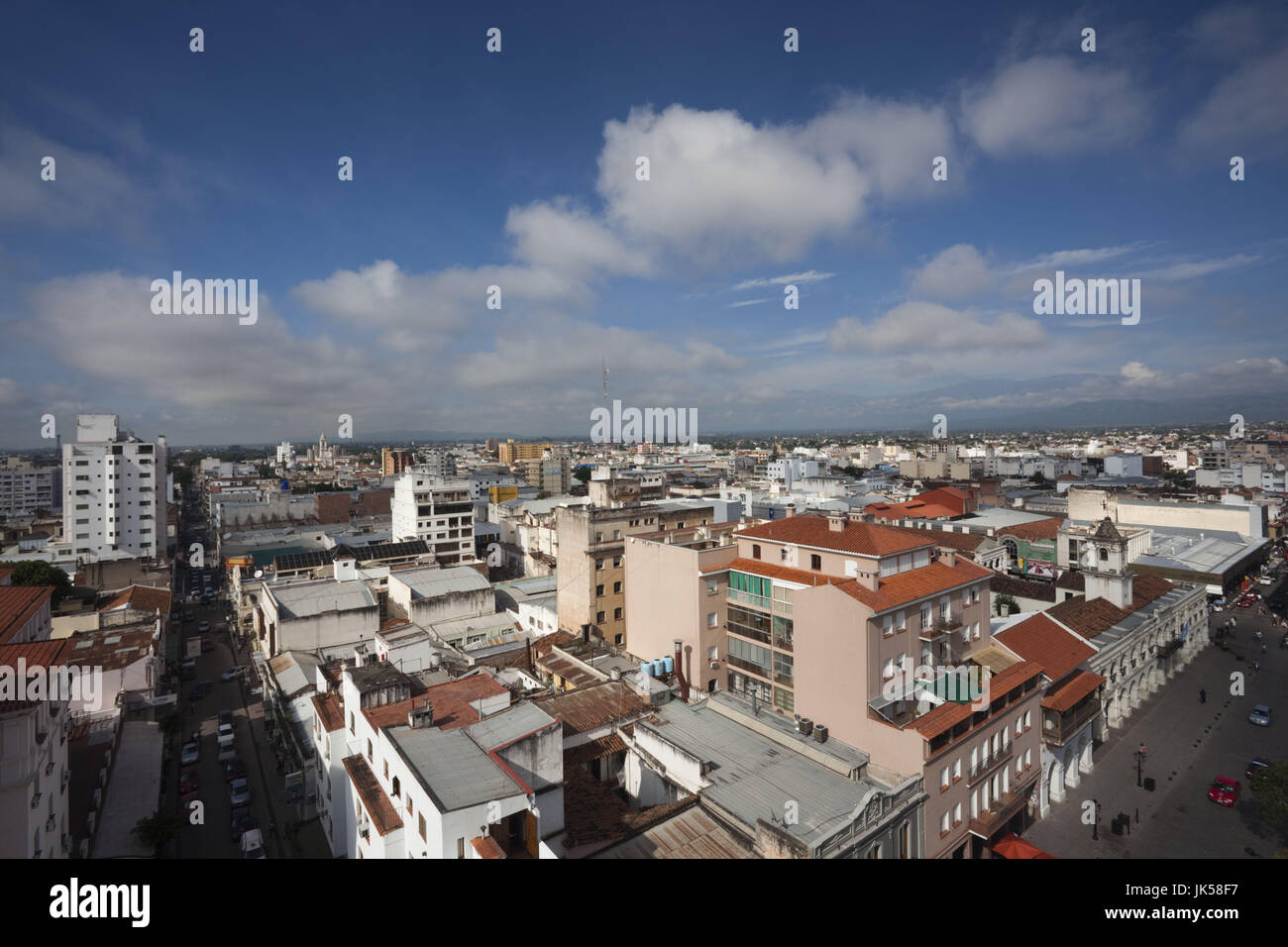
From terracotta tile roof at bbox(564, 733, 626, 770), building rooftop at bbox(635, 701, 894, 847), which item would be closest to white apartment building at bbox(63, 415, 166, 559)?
terracotta tile roof at bbox(564, 733, 626, 770)

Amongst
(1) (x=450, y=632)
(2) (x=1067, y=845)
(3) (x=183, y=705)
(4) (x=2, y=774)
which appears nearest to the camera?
(4) (x=2, y=774)

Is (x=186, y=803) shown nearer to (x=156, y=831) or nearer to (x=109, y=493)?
(x=156, y=831)

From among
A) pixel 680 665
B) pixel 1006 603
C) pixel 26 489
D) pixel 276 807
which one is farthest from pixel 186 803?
pixel 26 489

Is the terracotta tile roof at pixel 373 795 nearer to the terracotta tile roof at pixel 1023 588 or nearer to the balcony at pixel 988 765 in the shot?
the balcony at pixel 988 765
